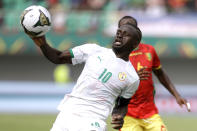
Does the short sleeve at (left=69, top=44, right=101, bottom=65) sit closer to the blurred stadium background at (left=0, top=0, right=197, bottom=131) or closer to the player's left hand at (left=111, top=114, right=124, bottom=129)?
the player's left hand at (left=111, top=114, right=124, bottom=129)

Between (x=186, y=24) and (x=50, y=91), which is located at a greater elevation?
(x=186, y=24)

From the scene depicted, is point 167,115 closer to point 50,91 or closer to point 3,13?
point 50,91

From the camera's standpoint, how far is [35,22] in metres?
5.66

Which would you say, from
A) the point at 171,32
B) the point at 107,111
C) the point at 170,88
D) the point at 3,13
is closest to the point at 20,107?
the point at 3,13

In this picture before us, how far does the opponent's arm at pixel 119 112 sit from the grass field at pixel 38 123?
21.4ft

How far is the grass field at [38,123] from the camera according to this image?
12562mm

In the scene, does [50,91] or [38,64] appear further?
[38,64]

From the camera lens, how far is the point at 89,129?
5586 mm

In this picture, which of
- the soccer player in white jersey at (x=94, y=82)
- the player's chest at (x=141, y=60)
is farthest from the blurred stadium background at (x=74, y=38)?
the soccer player in white jersey at (x=94, y=82)

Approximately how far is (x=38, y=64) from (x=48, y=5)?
2.82 m

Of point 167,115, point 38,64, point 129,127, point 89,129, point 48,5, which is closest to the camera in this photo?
point 89,129

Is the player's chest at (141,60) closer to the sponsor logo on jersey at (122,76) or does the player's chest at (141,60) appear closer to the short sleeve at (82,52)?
the sponsor logo on jersey at (122,76)

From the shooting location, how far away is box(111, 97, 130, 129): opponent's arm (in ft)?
19.4

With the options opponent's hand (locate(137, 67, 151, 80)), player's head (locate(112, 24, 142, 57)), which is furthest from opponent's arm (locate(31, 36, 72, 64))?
opponent's hand (locate(137, 67, 151, 80))
